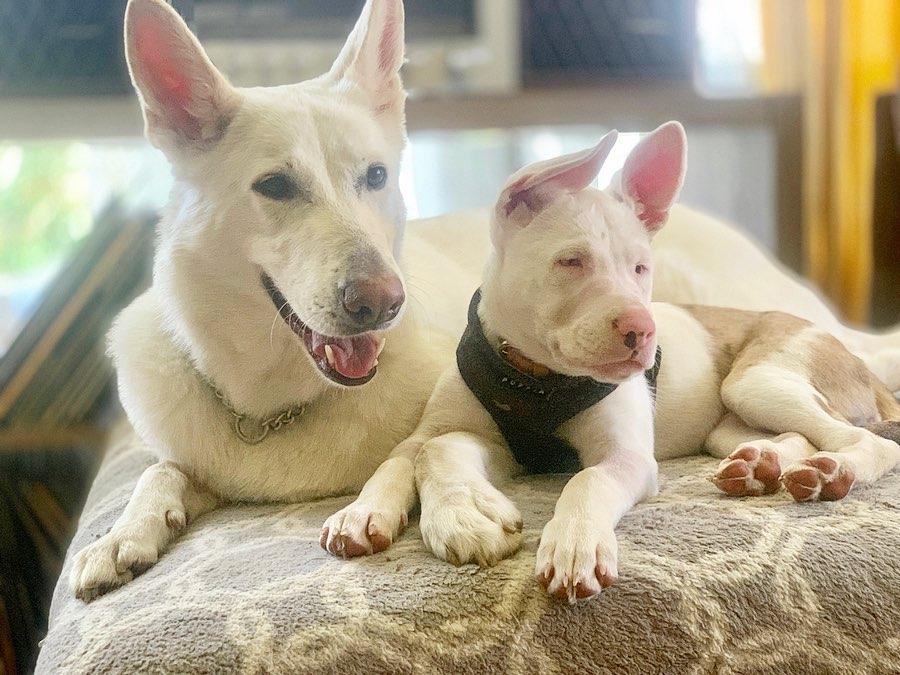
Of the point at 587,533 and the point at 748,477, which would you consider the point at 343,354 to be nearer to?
the point at 587,533

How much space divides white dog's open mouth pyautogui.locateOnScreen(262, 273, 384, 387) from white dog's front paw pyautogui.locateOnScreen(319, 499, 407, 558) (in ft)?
0.53

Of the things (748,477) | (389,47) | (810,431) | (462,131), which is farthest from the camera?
(462,131)

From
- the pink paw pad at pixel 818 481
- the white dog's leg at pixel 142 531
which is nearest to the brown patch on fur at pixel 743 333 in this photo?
the pink paw pad at pixel 818 481

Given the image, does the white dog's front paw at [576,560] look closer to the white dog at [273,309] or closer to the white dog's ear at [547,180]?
the white dog at [273,309]

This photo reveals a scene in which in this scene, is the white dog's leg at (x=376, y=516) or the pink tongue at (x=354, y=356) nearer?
the white dog's leg at (x=376, y=516)

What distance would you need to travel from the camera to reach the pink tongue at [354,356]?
109cm

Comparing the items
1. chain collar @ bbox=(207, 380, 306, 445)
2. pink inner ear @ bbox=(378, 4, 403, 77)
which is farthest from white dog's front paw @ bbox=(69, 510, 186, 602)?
pink inner ear @ bbox=(378, 4, 403, 77)

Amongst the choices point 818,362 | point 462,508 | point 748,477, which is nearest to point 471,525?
point 462,508

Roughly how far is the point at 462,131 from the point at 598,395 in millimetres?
1489

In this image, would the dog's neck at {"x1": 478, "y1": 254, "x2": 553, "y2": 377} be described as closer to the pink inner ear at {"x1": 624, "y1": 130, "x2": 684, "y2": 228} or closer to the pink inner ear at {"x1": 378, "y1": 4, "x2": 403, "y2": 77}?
the pink inner ear at {"x1": 624, "y1": 130, "x2": 684, "y2": 228}

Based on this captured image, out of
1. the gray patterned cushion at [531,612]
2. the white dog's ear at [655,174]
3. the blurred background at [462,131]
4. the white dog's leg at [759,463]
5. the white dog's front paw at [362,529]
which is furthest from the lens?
the blurred background at [462,131]

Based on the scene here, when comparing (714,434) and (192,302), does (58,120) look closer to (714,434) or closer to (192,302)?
(192,302)

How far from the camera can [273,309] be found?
1.18 m

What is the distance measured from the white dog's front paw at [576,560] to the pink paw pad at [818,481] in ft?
0.83
